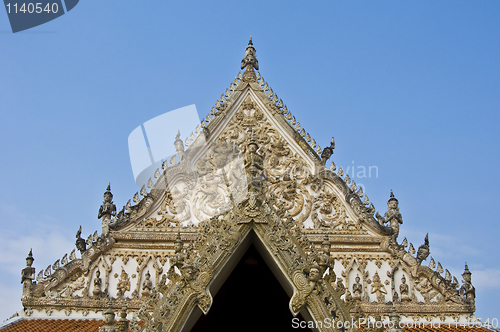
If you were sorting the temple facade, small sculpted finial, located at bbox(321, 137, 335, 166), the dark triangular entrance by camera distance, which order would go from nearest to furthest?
the dark triangular entrance
the temple facade
small sculpted finial, located at bbox(321, 137, 335, 166)

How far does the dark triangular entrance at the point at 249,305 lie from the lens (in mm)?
7465

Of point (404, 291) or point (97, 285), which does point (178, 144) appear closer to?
point (97, 285)

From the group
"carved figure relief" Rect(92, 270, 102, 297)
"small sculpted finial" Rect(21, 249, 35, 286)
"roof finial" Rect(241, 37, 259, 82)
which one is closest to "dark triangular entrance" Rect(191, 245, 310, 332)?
"carved figure relief" Rect(92, 270, 102, 297)

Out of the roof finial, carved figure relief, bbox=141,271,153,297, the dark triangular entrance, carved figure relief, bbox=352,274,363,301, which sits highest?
the roof finial

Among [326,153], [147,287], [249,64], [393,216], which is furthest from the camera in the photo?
[249,64]

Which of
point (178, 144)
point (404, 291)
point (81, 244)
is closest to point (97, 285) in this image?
point (81, 244)

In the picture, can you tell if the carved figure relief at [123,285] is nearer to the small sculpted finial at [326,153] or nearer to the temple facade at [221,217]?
the temple facade at [221,217]

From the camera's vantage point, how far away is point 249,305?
800cm

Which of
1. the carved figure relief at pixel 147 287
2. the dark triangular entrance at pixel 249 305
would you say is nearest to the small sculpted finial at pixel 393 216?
the dark triangular entrance at pixel 249 305

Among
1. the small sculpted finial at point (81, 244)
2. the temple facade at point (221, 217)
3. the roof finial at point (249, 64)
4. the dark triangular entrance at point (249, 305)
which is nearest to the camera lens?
the dark triangular entrance at point (249, 305)

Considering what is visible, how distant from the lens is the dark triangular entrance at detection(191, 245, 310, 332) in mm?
7465

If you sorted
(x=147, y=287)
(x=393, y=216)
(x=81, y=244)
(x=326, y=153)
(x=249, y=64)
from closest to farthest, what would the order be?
(x=147, y=287) → (x=81, y=244) → (x=393, y=216) → (x=326, y=153) → (x=249, y=64)

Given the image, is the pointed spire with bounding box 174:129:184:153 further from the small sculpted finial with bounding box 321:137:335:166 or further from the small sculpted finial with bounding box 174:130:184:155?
the small sculpted finial with bounding box 321:137:335:166

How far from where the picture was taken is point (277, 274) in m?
6.22
